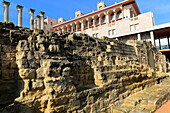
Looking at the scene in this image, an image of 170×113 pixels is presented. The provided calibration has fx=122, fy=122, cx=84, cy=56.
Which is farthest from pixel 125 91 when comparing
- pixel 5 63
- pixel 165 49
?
pixel 165 49

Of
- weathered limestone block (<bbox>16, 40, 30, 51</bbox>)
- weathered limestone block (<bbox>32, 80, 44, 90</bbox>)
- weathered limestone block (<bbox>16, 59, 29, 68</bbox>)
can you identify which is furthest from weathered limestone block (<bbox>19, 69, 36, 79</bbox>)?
weathered limestone block (<bbox>16, 40, 30, 51</bbox>)

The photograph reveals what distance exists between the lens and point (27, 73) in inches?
142

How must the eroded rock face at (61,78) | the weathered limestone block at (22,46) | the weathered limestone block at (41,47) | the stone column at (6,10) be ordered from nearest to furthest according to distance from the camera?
the eroded rock face at (61,78) < the weathered limestone block at (22,46) < the weathered limestone block at (41,47) < the stone column at (6,10)

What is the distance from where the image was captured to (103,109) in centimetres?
480

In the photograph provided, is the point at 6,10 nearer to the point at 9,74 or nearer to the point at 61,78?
the point at 9,74

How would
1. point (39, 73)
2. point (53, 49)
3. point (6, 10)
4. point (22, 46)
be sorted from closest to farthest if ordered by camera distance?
point (39, 73) < point (22, 46) < point (53, 49) < point (6, 10)

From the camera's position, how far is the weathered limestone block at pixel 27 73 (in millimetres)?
3603

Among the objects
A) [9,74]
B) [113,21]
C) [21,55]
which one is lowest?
[9,74]

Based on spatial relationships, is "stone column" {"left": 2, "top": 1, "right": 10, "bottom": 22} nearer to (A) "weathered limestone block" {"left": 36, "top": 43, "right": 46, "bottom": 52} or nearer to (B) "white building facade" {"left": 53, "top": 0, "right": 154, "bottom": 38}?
(A) "weathered limestone block" {"left": 36, "top": 43, "right": 46, "bottom": 52}

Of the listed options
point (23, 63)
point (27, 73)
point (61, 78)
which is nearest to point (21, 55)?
point (23, 63)

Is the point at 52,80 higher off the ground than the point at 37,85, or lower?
higher

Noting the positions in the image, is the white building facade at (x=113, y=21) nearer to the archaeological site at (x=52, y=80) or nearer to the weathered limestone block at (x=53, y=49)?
the archaeological site at (x=52, y=80)

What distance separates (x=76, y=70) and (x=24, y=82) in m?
2.10

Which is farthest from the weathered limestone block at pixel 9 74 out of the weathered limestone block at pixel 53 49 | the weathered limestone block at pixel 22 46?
the weathered limestone block at pixel 53 49
